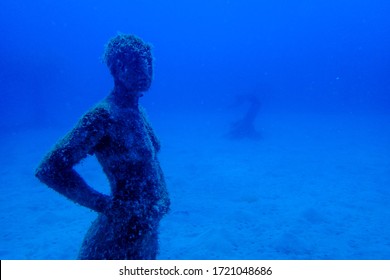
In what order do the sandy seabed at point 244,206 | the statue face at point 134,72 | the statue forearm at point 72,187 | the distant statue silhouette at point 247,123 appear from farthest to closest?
the distant statue silhouette at point 247,123 < the sandy seabed at point 244,206 < the statue face at point 134,72 < the statue forearm at point 72,187

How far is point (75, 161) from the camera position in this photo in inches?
93.1

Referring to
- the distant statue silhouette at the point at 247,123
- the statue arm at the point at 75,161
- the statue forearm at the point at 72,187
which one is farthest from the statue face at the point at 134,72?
the distant statue silhouette at the point at 247,123

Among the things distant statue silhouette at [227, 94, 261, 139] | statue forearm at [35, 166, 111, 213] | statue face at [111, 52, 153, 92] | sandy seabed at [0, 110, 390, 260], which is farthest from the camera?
distant statue silhouette at [227, 94, 261, 139]

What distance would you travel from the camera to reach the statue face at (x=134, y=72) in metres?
2.52

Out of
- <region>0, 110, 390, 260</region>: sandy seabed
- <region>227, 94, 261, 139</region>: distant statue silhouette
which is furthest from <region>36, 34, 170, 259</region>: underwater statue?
<region>227, 94, 261, 139</region>: distant statue silhouette

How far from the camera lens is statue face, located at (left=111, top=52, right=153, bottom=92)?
8.28ft

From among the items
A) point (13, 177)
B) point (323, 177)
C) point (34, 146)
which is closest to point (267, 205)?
point (323, 177)

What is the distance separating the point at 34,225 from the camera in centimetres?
820

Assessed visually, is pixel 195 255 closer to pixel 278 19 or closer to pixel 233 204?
pixel 233 204

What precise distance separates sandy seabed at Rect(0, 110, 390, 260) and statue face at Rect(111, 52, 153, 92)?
4654 millimetres

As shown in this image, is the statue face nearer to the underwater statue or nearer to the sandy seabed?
the underwater statue

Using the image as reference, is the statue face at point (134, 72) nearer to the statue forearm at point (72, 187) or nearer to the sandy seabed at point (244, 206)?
the statue forearm at point (72, 187)

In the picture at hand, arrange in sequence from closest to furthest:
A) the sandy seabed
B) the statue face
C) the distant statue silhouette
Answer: the statue face, the sandy seabed, the distant statue silhouette

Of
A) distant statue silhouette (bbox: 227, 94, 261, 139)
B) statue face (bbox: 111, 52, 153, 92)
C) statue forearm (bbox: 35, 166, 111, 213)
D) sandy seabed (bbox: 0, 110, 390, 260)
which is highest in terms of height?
distant statue silhouette (bbox: 227, 94, 261, 139)
